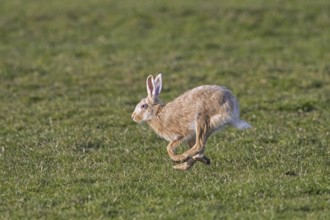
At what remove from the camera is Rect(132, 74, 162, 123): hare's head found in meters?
11.0

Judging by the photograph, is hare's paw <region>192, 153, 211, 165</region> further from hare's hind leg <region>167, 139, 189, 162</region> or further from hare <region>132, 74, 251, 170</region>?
hare's hind leg <region>167, 139, 189, 162</region>

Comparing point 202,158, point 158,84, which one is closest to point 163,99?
point 158,84

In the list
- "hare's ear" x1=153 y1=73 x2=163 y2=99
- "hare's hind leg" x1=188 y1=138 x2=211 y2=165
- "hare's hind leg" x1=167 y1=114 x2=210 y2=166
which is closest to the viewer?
"hare's hind leg" x1=167 y1=114 x2=210 y2=166

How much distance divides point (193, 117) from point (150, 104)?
875 millimetres

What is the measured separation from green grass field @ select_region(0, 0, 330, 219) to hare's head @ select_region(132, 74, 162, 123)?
21.7 inches

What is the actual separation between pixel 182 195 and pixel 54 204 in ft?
4.23

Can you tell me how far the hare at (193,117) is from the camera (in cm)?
1020

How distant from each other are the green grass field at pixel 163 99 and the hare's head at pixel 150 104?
55 cm

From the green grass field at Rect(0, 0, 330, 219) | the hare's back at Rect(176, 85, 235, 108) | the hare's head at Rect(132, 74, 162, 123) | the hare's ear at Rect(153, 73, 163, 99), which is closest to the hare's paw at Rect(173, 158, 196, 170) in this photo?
the green grass field at Rect(0, 0, 330, 219)

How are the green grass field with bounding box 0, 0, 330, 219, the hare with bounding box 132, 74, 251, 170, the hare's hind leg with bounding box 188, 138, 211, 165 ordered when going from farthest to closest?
the hare's hind leg with bounding box 188, 138, 211, 165 < the hare with bounding box 132, 74, 251, 170 < the green grass field with bounding box 0, 0, 330, 219

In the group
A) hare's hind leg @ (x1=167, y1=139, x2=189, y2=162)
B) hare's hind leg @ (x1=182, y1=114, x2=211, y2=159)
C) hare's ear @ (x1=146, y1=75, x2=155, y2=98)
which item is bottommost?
hare's hind leg @ (x1=167, y1=139, x2=189, y2=162)

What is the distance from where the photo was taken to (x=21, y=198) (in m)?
Answer: 9.40

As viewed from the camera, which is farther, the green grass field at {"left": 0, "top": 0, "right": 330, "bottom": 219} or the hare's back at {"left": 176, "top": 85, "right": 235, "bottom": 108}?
the hare's back at {"left": 176, "top": 85, "right": 235, "bottom": 108}

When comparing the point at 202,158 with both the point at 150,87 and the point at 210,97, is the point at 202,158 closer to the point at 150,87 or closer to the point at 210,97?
the point at 210,97
